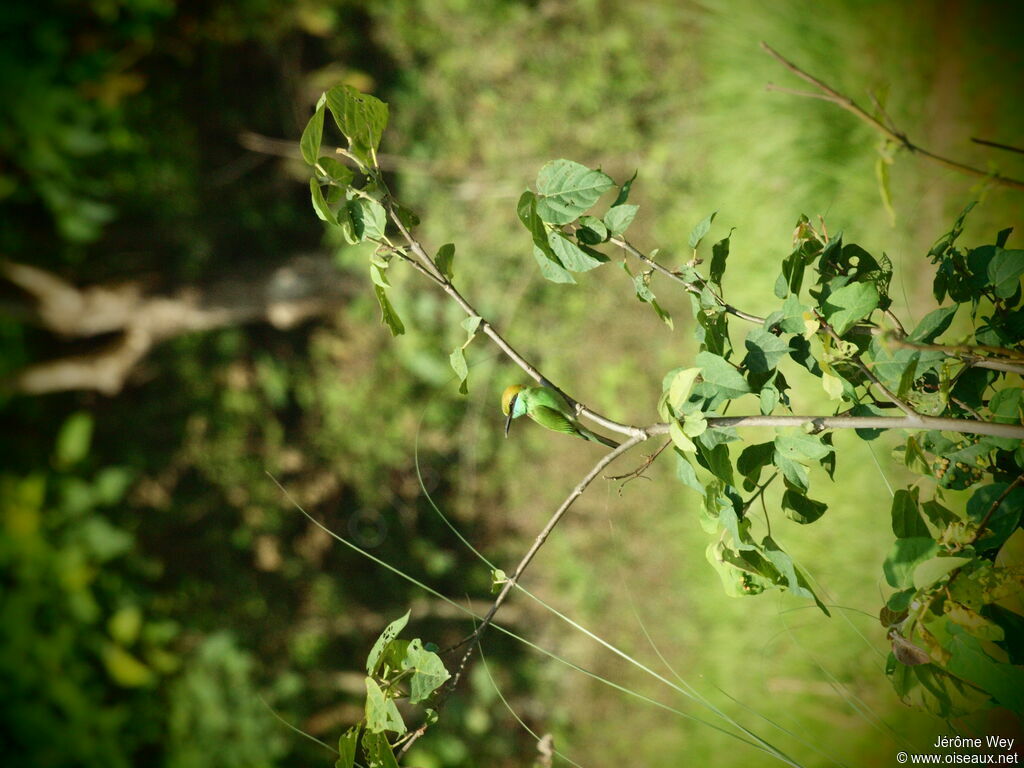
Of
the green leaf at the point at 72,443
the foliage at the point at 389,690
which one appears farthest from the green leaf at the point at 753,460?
the green leaf at the point at 72,443

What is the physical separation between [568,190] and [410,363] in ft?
6.86

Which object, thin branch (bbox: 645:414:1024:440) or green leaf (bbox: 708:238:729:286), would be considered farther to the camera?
green leaf (bbox: 708:238:729:286)

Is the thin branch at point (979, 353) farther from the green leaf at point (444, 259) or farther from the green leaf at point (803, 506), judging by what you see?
the green leaf at point (444, 259)

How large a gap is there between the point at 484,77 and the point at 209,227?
4.17 ft

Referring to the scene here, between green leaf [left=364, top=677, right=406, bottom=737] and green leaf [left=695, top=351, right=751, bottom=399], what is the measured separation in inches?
17.6

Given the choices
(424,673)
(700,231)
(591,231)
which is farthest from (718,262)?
(424,673)

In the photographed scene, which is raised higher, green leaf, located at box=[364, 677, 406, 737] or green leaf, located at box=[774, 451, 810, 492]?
green leaf, located at box=[774, 451, 810, 492]

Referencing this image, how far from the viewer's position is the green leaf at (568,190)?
25.4 inches

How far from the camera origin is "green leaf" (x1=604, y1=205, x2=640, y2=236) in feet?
2.23

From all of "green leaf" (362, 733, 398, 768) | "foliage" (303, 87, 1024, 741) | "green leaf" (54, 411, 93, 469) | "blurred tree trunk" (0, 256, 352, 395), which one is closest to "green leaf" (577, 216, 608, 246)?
"foliage" (303, 87, 1024, 741)

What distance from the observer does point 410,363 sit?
8.80 feet

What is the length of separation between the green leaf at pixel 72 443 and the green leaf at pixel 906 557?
243cm

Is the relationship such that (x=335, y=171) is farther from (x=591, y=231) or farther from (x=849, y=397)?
(x=849, y=397)

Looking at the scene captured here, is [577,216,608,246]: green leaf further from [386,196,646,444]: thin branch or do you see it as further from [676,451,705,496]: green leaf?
[676,451,705,496]: green leaf
